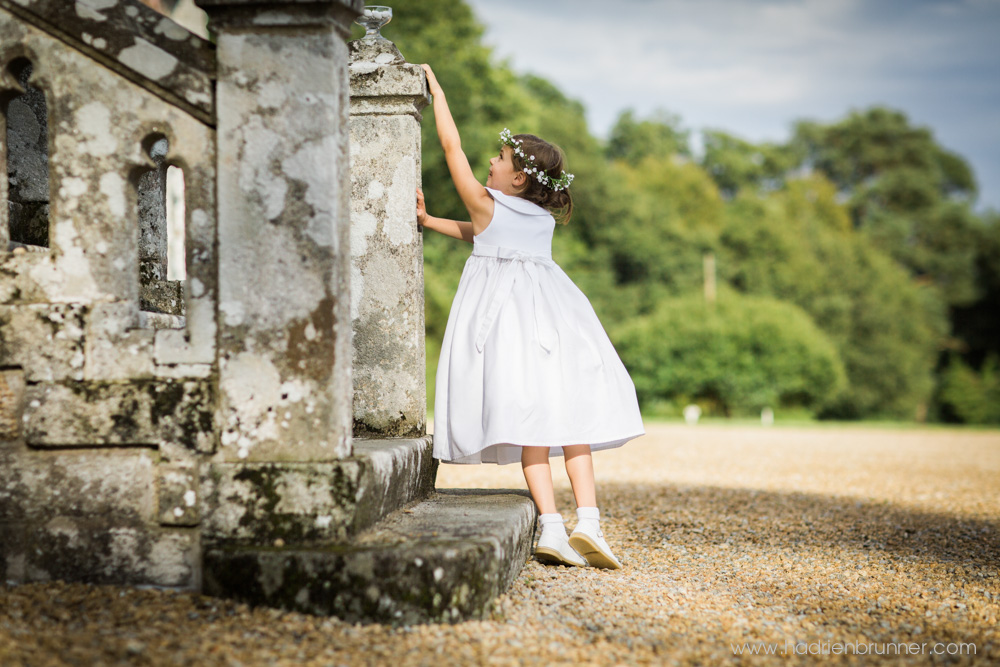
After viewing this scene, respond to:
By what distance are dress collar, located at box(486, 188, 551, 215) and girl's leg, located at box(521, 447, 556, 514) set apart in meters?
1.07

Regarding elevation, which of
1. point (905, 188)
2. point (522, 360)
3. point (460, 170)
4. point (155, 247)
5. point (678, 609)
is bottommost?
point (678, 609)

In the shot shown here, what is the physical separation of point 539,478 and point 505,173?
Result: 1385 mm

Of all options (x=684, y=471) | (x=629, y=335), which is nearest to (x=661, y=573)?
(x=684, y=471)

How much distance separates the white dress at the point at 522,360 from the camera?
3.49m

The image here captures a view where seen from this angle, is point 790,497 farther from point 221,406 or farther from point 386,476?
point 221,406

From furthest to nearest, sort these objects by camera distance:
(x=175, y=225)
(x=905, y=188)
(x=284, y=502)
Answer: (x=905, y=188) → (x=175, y=225) → (x=284, y=502)

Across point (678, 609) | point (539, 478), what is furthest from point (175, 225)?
point (678, 609)

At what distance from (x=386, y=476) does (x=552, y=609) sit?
2.49 feet

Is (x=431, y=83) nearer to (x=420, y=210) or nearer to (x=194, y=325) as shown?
(x=420, y=210)

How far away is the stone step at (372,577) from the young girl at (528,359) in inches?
31.4

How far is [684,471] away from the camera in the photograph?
8.33 m

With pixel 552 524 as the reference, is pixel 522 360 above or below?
above

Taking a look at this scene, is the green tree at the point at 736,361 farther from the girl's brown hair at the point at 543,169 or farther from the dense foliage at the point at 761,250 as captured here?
the girl's brown hair at the point at 543,169

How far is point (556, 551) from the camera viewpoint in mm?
3465
